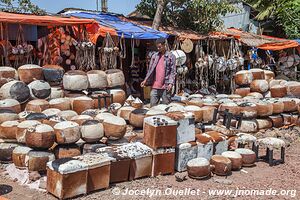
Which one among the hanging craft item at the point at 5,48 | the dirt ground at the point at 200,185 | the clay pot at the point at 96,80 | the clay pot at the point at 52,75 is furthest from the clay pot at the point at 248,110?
the hanging craft item at the point at 5,48

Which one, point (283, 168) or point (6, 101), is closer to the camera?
point (283, 168)

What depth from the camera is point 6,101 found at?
20.7 feet

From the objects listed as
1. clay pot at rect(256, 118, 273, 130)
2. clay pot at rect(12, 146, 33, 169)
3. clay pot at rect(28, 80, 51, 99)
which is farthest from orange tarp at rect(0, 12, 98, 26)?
clay pot at rect(256, 118, 273, 130)

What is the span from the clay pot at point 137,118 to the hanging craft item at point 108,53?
4.20 m

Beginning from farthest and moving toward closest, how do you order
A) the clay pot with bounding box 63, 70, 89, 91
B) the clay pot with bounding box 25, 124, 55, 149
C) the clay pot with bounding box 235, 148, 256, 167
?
the clay pot with bounding box 63, 70, 89, 91, the clay pot with bounding box 235, 148, 256, 167, the clay pot with bounding box 25, 124, 55, 149

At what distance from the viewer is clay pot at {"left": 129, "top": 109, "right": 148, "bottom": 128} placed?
5859mm

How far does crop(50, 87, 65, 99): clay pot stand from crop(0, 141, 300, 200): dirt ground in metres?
2.64

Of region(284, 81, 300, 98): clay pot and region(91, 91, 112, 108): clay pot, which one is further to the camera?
region(284, 81, 300, 98): clay pot

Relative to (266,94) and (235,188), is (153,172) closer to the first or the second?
(235,188)

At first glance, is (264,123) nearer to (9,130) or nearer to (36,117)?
(36,117)

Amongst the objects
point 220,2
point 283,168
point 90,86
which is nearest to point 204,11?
point 220,2

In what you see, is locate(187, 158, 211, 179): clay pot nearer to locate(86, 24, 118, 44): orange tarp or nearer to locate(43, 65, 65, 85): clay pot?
locate(43, 65, 65, 85): clay pot

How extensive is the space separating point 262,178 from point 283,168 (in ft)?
2.39

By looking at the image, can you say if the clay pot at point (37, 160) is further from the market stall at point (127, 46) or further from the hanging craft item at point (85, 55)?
the market stall at point (127, 46)
